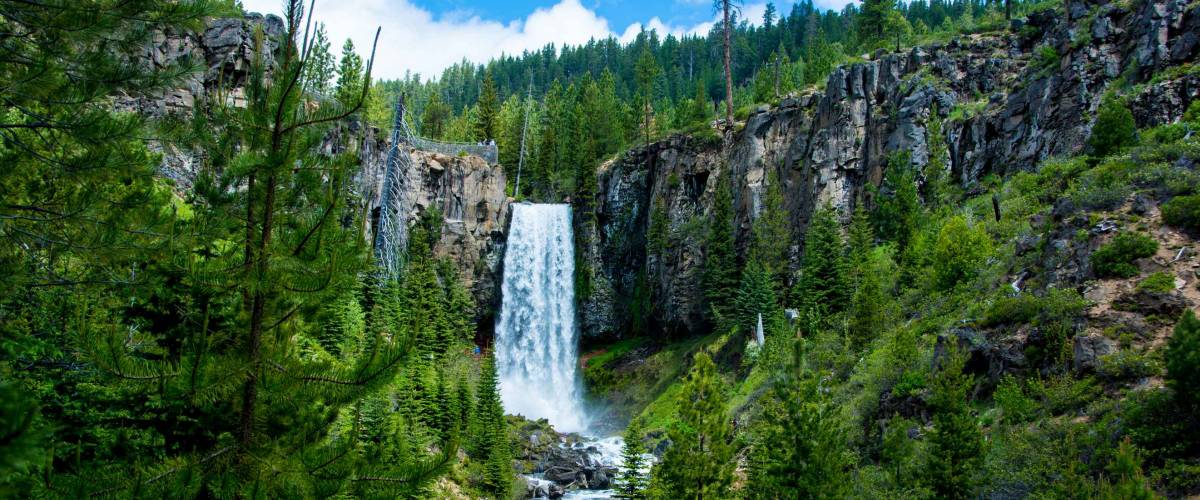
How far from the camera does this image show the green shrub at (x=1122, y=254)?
53.1 feet

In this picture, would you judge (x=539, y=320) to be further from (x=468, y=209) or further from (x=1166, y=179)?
(x=1166, y=179)

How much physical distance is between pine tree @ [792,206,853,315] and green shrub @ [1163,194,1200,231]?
1757cm

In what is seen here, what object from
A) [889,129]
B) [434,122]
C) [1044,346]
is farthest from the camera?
[434,122]

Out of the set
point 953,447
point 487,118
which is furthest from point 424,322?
point 487,118

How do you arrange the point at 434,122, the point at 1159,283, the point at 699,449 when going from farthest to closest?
the point at 434,122 < the point at 699,449 < the point at 1159,283

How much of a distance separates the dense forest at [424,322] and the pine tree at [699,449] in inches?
3.1

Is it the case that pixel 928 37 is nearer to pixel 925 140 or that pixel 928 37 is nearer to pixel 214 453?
pixel 925 140

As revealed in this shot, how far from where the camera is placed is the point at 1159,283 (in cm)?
1523

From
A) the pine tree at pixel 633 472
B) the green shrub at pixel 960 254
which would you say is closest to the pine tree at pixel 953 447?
the pine tree at pixel 633 472

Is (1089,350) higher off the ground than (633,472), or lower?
higher

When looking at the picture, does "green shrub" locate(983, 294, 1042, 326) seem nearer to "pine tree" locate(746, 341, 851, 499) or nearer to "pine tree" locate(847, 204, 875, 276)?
"pine tree" locate(746, 341, 851, 499)

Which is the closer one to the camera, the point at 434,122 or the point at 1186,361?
the point at 1186,361

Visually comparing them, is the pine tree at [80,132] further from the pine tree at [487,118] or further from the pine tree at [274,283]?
the pine tree at [487,118]

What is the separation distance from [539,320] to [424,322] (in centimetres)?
1835
